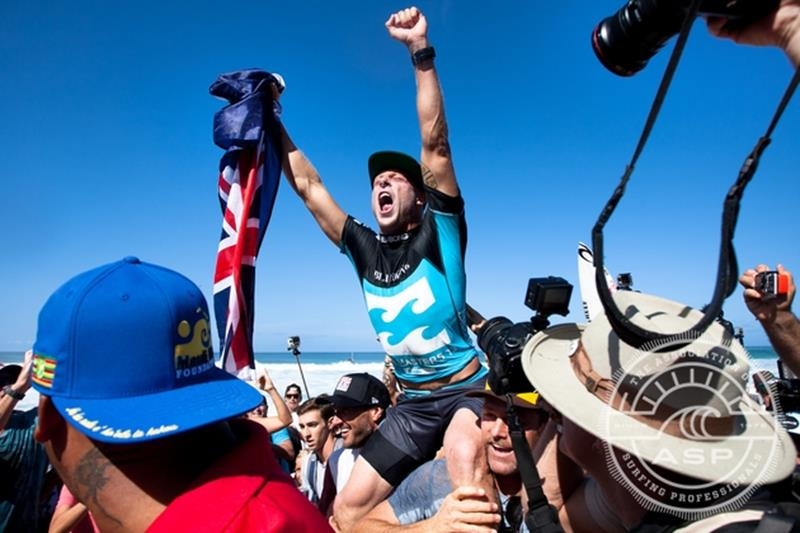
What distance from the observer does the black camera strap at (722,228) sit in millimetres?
1061

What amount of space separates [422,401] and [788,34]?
6.80ft

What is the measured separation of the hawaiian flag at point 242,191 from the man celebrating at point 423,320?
29.2 inches

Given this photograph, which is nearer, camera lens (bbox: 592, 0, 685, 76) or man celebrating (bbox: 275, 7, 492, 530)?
camera lens (bbox: 592, 0, 685, 76)

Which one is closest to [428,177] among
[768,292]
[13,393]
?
[768,292]

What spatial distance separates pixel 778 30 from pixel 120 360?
1676 mm

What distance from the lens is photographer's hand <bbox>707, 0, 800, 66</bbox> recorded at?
1200 mm

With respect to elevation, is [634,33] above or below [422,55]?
below

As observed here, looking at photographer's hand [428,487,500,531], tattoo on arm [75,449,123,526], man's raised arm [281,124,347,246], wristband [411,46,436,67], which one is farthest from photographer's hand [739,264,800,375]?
tattoo on arm [75,449,123,526]

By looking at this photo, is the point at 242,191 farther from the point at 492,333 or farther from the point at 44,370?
the point at 44,370

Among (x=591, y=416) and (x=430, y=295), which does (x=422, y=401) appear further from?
(x=591, y=416)

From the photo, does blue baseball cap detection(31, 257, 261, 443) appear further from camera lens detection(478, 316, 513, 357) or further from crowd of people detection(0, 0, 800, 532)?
camera lens detection(478, 316, 513, 357)

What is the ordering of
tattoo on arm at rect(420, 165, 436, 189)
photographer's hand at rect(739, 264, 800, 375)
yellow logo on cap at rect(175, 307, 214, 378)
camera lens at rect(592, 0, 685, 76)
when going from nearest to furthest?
yellow logo on cap at rect(175, 307, 214, 378) → camera lens at rect(592, 0, 685, 76) → photographer's hand at rect(739, 264, 800, 375) → tattoo on arm at rect(420, 165, 436, 189)

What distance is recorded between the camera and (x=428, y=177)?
108 inches

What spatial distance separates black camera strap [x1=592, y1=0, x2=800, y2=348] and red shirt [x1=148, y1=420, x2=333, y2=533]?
0.80 m
